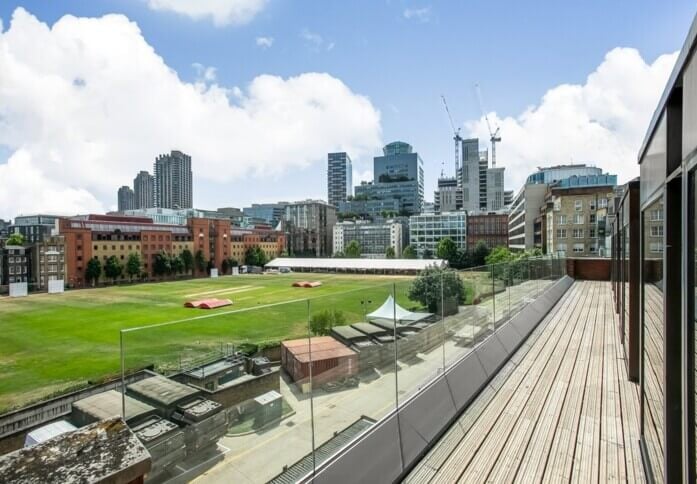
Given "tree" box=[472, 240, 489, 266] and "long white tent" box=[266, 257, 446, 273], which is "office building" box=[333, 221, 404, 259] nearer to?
"long white tent" box=[266, 257, 446, 273]

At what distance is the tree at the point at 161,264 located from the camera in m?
66.1

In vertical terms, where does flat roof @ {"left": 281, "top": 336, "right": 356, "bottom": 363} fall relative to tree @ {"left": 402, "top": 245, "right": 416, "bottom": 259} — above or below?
above

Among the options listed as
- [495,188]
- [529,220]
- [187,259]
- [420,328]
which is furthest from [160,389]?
[495,188]

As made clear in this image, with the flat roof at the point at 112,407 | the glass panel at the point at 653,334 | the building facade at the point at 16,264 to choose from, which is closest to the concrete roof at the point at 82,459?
the flat roof at the point at 112,407

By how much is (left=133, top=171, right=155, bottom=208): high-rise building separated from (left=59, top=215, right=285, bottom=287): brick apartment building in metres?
135

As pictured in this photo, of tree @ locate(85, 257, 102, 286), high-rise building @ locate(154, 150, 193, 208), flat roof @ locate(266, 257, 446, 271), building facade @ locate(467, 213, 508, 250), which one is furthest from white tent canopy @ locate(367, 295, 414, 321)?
high-rise building @ locate(154, 150, 193, 208)

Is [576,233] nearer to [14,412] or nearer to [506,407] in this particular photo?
[506,407]

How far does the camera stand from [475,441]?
3518 mm

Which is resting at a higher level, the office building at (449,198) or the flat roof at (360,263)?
the office building at (449,198)

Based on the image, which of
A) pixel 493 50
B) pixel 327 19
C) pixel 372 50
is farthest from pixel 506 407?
pixel 372 50

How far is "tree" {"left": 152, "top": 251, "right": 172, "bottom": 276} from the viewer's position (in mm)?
66125

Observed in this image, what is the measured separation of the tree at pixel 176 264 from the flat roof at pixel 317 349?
239 feet

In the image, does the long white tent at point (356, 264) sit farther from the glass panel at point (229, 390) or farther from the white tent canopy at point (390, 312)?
the glass panel at point (229, 390)

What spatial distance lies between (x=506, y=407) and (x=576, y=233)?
145 feet
